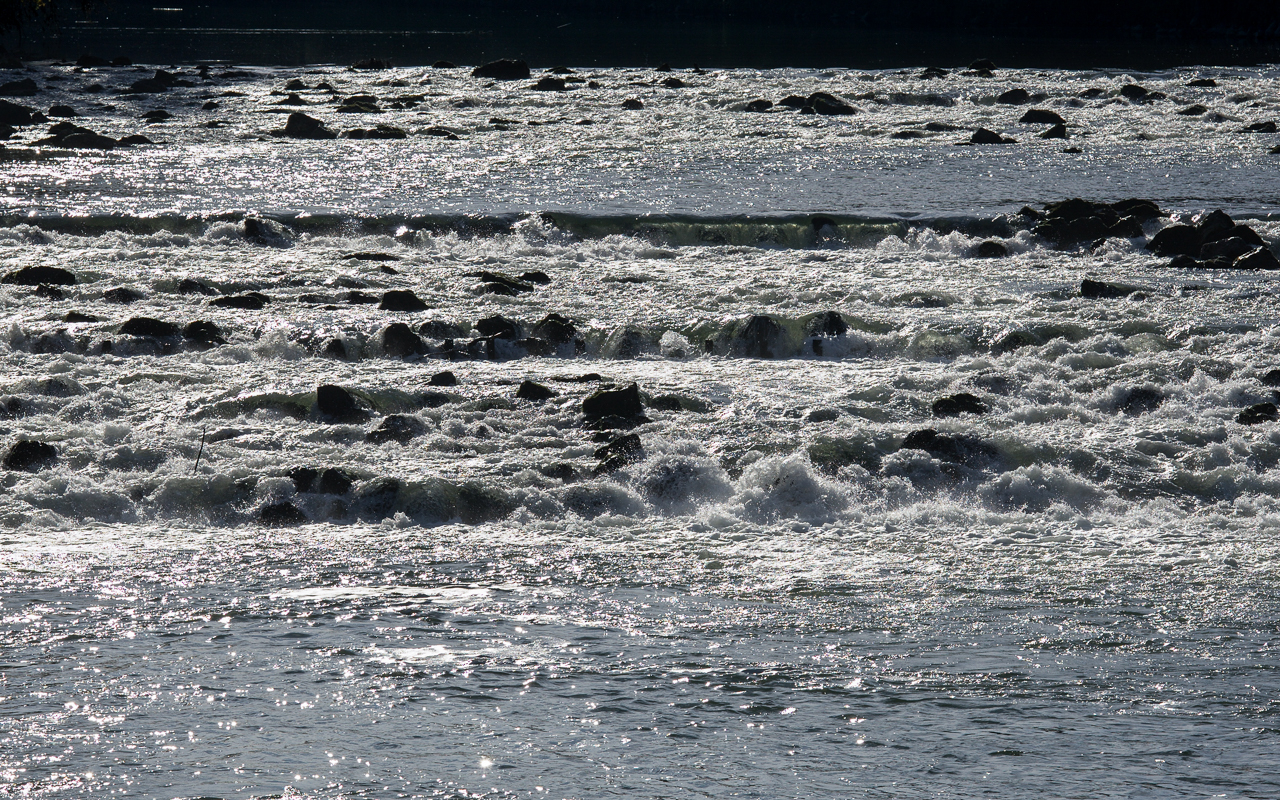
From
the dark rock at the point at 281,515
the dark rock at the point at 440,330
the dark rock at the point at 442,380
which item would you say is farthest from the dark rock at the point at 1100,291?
the dark rock at the point at 281,515

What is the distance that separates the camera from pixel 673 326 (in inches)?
420

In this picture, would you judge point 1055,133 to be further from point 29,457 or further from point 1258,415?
point 29,457

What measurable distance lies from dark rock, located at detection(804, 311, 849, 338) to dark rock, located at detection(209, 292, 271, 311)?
4610mm

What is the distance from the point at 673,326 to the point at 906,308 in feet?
6.77

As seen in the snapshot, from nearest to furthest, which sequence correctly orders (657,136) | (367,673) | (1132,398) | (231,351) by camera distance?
1. (367,673)
2. (1132,398)
3. (231,351)
4. (657,136)

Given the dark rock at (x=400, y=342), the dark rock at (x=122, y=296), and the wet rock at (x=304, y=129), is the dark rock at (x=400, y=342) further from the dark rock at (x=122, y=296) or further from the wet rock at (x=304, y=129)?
the wet rock at (x=304, y=129)

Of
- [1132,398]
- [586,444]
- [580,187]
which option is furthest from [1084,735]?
[580,187]

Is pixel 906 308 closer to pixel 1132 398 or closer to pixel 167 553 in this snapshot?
pixel 1132 398

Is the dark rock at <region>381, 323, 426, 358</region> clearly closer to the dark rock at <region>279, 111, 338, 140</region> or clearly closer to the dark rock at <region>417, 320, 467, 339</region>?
the dark rock at <region>417, 320, 467, 339</region>

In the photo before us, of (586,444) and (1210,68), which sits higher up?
(1210,68)

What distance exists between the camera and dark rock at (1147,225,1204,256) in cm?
1302

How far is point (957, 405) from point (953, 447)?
2.81 ft

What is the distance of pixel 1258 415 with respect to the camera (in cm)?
830

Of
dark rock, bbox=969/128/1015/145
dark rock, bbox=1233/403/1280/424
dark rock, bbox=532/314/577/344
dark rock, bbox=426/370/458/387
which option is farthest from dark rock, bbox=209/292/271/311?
dark rock, bbox=969/128/1015/145
